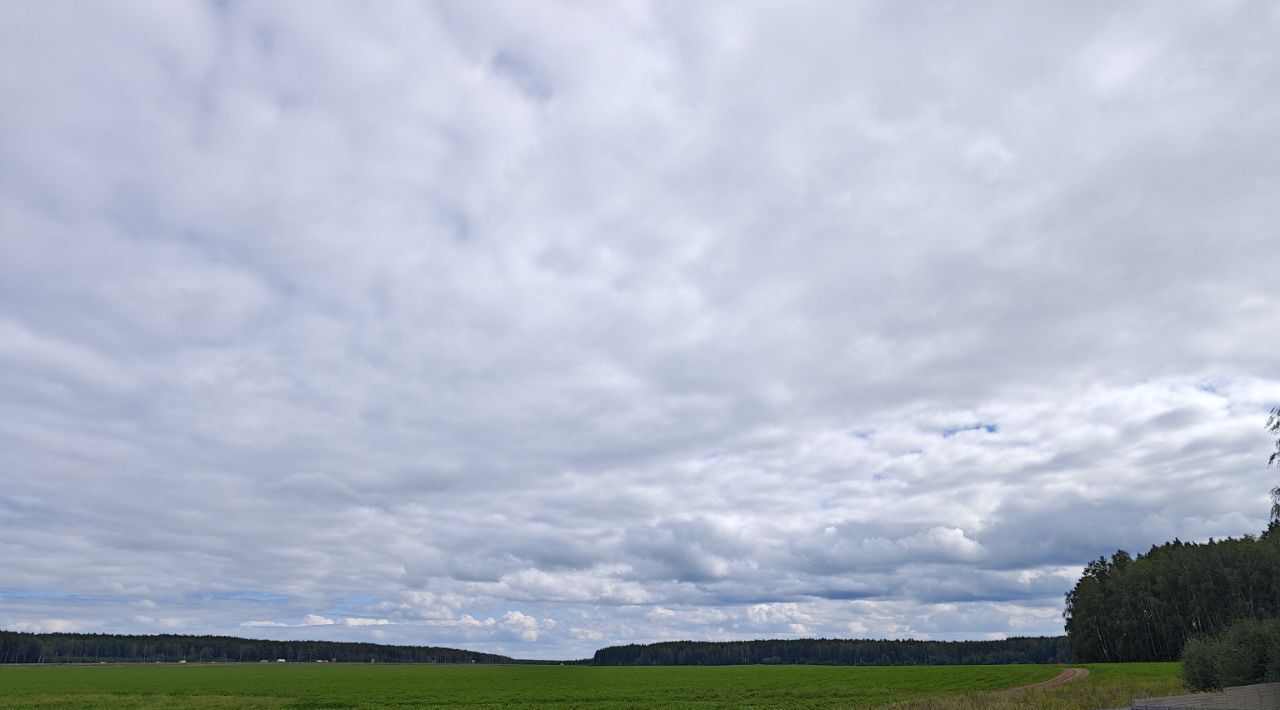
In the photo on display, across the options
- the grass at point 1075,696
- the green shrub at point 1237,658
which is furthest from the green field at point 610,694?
the green shrub at point 1237,658

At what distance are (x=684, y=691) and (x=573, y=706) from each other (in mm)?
19336

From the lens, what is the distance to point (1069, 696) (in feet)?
178

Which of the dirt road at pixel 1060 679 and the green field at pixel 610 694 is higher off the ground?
the dirt road at pixel 1060 679

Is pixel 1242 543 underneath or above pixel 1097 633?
above

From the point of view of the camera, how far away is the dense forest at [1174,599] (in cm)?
11300

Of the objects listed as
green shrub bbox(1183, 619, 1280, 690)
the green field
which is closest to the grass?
the green field

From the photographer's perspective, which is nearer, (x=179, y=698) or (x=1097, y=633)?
(x=179, y=698)

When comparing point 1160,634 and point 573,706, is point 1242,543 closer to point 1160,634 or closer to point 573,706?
point 1160,634

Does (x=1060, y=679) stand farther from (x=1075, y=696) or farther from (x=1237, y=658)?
(x=1237, y=658)

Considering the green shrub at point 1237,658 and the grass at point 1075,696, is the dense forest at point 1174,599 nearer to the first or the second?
the grass at point 1075,696

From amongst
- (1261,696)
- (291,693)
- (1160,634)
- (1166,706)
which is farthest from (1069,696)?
(1160,634)

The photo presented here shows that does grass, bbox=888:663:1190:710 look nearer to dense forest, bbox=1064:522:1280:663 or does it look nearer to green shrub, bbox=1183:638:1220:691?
green shrub, bbox=1183:638:1220:691

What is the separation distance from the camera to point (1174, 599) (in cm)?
12025

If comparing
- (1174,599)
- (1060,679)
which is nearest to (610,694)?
(1060,679)
